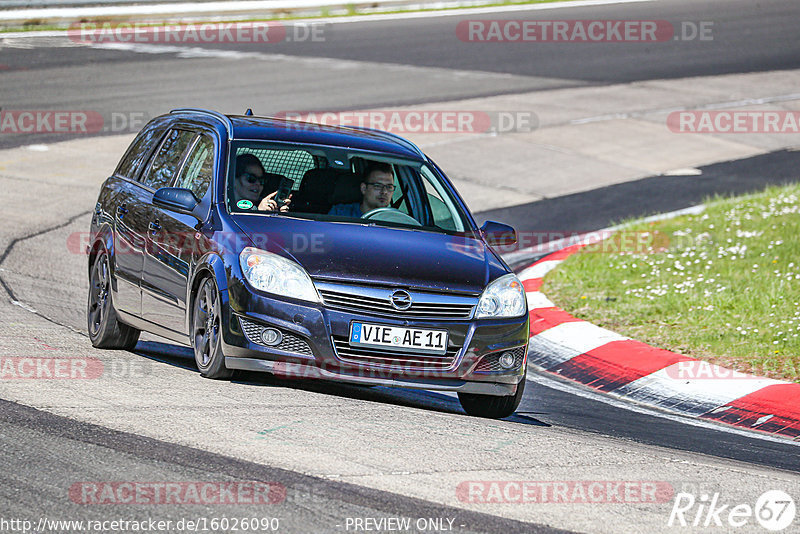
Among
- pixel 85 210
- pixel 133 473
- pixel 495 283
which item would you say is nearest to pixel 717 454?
pixel 495 283

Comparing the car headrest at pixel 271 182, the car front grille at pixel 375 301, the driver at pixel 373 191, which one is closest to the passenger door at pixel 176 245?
the car headrest at pixel 271 182

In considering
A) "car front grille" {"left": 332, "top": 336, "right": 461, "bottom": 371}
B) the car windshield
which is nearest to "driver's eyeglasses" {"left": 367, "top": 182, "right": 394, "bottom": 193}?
the car windshield

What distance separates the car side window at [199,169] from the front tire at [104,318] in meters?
0.95

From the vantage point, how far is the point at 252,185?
308 inches

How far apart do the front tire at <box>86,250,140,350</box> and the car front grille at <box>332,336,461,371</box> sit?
2.26 metres

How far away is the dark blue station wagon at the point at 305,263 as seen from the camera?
6.84 meters

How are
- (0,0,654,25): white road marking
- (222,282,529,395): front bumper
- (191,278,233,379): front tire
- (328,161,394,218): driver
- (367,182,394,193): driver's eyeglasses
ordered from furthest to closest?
(0,0,654,25): white road marking → (367,182,394,193): driver's eyeglasses → (328,161,394,218): driver → (191,278,233,379): front tire → (222,282,529,395): front bumper

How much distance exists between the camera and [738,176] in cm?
1741

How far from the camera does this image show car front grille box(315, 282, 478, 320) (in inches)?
269

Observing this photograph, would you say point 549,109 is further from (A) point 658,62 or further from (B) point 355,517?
(B) point 355,517

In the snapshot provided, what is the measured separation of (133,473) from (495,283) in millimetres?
2763

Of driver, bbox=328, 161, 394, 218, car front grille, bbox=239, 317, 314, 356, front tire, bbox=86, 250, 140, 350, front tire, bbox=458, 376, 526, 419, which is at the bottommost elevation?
front tire, bbox=458, 376, 526, 419

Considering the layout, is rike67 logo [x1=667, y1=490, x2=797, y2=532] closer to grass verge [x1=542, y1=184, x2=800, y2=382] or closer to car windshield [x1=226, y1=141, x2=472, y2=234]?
car windshield [x1=226, y1=141, x2=472, y2=234]

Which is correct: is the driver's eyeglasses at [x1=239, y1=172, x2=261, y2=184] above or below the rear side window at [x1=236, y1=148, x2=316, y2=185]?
below
